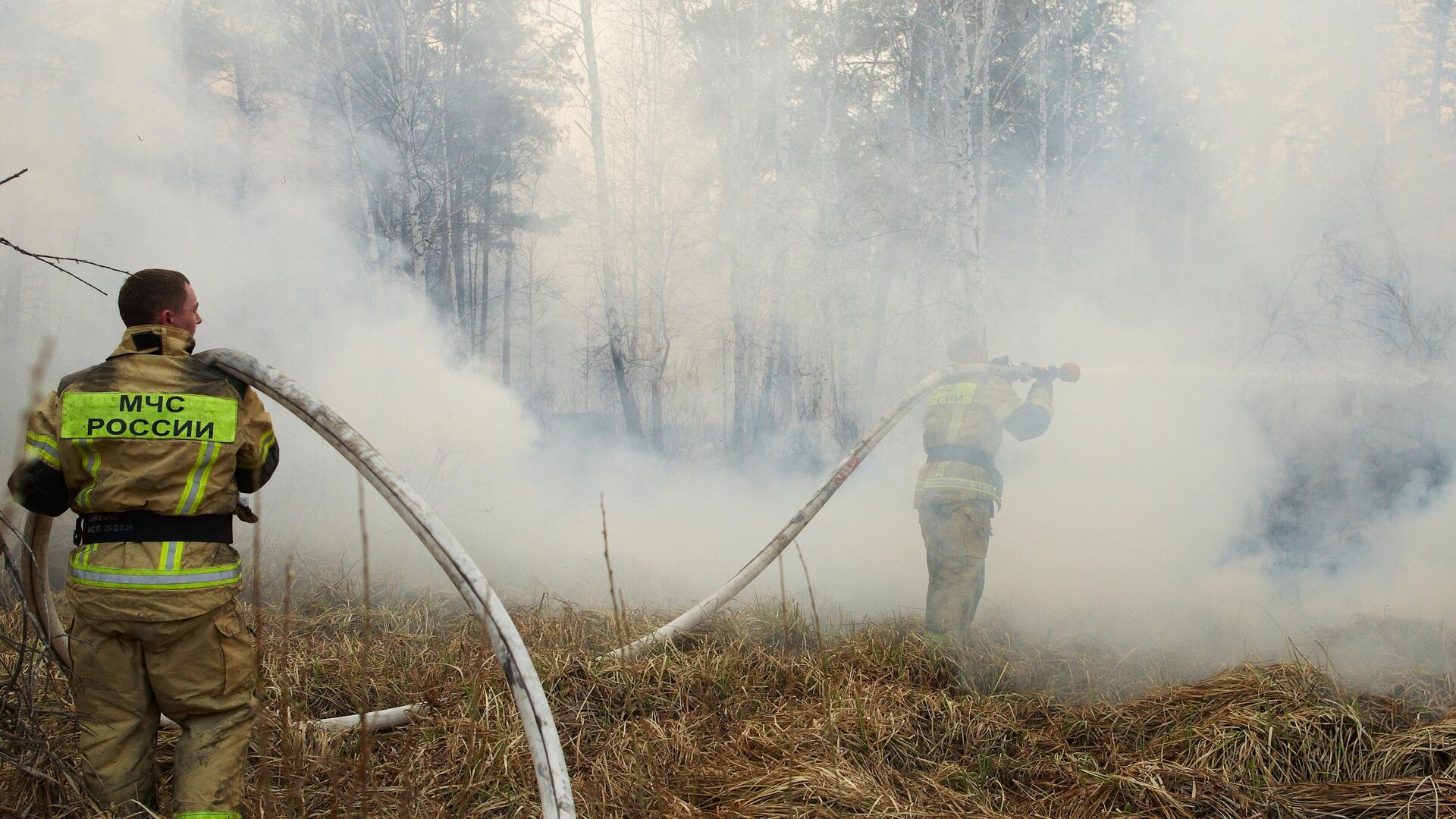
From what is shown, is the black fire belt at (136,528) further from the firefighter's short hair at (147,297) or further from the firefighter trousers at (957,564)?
the firefighter trousers at (957,564)

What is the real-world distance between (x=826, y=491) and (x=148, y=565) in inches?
114

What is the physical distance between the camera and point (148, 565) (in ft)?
7.68

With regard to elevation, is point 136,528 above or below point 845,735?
above

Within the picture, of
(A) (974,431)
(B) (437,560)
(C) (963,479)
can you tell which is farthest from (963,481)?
(B) (437,560)

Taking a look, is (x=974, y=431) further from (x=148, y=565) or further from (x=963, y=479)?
(x=148, y=565)

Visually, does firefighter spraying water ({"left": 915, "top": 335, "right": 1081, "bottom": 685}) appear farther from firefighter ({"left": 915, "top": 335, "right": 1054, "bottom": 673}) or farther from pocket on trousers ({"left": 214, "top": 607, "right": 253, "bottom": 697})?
pocket on trousers ({"left": 214, "top": 607, "right": 253, "bottom": 697})

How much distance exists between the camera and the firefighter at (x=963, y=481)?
4492 mm

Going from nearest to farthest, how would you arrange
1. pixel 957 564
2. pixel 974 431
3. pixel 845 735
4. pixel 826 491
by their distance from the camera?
pixel 845 735 < pixel 826 491 < pixel 957 564 < pixel 974 431

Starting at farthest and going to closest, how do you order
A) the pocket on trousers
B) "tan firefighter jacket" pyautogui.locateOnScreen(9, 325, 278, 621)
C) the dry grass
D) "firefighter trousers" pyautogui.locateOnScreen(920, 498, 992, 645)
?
"firefighter trousers" pyautogui.locateOnScreen(920, 498, 992, 645)
the dry grass
the pocket on trousers
"tan firefighter jacket" pyautogui.locateOnScreen(9, 325, 278, 621)

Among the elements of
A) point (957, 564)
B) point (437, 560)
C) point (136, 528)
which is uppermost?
point (136, 528)

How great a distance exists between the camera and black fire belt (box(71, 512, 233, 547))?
2.37m

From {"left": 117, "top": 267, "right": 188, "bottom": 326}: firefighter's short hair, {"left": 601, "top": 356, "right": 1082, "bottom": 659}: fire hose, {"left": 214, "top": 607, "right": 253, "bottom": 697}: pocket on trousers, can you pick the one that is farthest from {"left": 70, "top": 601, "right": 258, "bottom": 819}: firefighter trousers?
{"left": 601, "top": 356, "right": 1082, "bottom": 659}: fire hose

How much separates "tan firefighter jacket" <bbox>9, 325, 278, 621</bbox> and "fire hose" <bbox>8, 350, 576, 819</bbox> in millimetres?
123

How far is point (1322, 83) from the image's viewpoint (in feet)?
26.6
